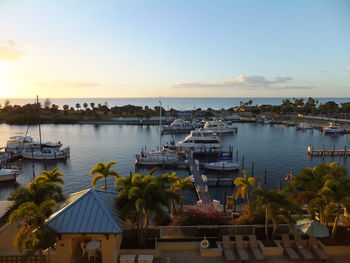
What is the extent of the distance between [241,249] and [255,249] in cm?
77

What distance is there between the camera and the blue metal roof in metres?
12.0

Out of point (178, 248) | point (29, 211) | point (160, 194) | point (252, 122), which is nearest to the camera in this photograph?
point (29, 211)

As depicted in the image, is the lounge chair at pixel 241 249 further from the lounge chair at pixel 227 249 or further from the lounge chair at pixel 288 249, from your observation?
the lounge chair at pixel 288 249

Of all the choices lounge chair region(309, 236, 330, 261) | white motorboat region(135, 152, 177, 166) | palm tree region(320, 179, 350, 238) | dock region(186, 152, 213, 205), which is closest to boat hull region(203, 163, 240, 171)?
dock region(186, 152, 213, 205)

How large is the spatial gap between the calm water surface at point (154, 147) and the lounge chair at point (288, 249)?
17852 millimetres

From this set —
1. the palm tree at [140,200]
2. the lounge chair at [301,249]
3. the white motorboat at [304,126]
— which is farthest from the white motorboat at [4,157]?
the white motorboat at [304,126]

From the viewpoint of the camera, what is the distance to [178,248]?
1472cm

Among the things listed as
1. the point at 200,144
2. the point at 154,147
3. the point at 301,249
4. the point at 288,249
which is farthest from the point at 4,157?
the point at 301,249

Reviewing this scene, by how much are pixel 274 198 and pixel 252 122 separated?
A: 102 meters

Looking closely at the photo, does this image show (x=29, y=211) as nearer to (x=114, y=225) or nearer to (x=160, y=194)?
(x=114, y=225)

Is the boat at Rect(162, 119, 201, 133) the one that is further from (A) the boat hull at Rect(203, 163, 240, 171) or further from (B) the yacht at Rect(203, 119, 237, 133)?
(A) the boat hull at Rect(203, 163, 240, 171)

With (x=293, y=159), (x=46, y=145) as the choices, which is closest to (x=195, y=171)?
(x=293, y=159)

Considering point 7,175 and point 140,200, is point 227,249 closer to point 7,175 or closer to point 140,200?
point 140,200

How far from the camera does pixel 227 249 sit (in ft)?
47.5
